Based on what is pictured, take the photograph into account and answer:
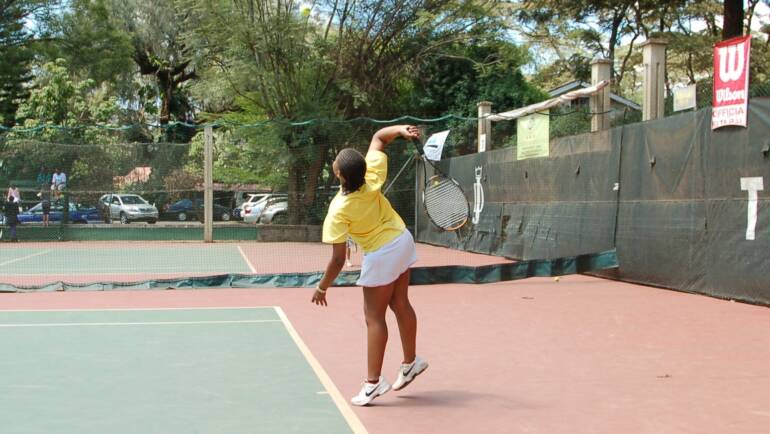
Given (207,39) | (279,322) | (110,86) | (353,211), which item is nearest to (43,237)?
(207,39)

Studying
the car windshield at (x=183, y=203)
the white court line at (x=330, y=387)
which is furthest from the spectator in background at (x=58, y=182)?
the white court line at (x=330, y=387)

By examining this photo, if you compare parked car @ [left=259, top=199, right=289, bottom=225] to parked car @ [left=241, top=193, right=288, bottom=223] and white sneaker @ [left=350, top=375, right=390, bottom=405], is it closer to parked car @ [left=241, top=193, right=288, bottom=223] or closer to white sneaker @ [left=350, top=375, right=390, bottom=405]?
parked car @ [left=241, top=193, right=288, bottom=223]

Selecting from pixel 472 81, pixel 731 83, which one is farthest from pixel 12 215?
pixel 731 83

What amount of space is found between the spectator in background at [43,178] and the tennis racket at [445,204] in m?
13.0

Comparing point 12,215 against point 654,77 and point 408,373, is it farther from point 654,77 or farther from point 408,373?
point 408,373

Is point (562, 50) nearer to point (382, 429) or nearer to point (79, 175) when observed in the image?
point (79, 175)

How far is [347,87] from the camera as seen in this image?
24.4 meters

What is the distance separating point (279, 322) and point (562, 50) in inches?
1206

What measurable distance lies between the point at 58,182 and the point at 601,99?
11939 mm

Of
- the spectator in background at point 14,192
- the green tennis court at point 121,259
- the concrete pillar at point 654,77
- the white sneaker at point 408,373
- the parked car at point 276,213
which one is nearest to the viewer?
the white sneaker at point 408,373

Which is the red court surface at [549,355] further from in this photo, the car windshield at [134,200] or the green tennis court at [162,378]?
the car windshield at [134,200]

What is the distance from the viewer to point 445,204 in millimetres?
7734

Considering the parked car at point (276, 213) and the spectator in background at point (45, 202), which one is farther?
the parked car at point (276, 213)

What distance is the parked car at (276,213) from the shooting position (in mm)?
18500
